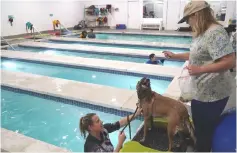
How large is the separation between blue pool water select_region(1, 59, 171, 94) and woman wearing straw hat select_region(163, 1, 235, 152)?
10.7 feet

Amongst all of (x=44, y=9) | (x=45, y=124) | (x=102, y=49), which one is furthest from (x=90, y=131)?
(x=44, y=9)

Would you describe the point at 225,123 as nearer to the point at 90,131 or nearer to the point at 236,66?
the point at 236,66

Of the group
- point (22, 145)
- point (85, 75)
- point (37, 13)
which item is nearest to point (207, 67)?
point (22, 145)

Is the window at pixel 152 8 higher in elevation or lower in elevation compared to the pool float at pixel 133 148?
higher

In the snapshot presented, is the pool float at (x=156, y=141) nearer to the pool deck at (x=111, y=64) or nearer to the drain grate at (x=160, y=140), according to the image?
the drain grate at (x=160, y=140)

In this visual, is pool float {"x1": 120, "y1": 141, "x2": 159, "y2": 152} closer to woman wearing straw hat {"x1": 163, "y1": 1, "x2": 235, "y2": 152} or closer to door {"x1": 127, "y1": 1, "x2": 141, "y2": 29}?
woman wearing straw hat {"x1": 163, "y1": 1, "x2": 235, "y2": 152}

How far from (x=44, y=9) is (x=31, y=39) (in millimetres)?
3048

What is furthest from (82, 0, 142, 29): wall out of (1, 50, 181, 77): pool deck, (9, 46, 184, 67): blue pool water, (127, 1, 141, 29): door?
(1, 50, 181, 77): pool deck

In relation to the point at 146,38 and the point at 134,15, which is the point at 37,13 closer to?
the point at 146,38

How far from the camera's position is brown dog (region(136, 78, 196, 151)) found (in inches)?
84.7

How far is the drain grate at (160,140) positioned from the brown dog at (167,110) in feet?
0.30

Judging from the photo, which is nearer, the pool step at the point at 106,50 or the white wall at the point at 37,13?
the pool step at the point at 106,50

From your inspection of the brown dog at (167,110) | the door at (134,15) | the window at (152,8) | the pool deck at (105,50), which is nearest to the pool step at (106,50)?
the pool deck at (105,50)

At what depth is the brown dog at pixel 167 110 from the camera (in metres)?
2.15
